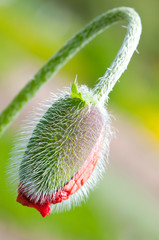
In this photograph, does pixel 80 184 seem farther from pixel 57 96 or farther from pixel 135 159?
pixel 135 159

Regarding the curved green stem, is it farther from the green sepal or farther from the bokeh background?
the bokeh background

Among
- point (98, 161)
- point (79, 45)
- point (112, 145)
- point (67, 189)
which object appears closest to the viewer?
point (67, 189)

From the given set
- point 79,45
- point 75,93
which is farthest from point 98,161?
point 79,45

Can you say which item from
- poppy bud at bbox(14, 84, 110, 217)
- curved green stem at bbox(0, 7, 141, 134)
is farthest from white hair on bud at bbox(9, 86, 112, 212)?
curved green stem at bbox(0, 7, 141, 134)

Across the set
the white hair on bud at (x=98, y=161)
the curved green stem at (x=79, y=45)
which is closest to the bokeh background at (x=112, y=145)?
the white hair on bud at (x=98, y=161)

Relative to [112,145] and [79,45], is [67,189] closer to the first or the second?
[79,45]

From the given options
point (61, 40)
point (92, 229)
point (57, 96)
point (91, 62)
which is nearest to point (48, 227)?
point (92, 229)

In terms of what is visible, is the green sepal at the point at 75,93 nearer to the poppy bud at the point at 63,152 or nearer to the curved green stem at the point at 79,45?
the poppy bud at the point at 63,152

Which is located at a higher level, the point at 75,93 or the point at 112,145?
the point at 112,145
